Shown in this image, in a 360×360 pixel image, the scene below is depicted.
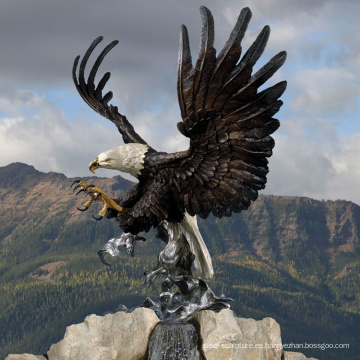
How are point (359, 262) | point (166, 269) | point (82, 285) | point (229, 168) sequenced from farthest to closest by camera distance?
point (359, 262) < point (82, 285) < point (166, 269) < point (229, 168)

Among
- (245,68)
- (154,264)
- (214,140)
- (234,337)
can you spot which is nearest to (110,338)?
(234,337)

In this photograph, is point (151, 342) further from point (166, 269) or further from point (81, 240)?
point (81, 240)

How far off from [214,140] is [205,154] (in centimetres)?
23

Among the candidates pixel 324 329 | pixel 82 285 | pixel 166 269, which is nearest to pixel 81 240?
pixel 82 285

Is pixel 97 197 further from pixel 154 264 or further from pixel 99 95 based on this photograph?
pixel 154 264

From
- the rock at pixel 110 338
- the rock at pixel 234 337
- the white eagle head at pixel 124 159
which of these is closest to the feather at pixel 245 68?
the white eagle head at pixel 124 159

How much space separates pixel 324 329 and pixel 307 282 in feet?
28.3

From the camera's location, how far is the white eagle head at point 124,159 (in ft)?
30.0

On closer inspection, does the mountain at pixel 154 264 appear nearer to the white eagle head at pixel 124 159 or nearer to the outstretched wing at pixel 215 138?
the white eagle head at pixel 124 159

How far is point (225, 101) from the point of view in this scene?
331 inches

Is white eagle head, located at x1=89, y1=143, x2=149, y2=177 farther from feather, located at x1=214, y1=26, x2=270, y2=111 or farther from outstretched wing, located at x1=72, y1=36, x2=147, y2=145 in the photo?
feather, located at x1=214, y1=26, x2=270, y2=111

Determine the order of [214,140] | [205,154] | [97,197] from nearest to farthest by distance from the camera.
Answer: [214,140] → [205,154] → [97,197]

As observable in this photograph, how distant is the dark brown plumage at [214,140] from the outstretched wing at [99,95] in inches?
34.8

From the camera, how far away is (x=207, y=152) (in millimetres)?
8711
